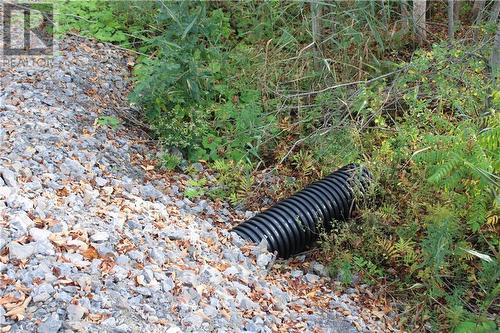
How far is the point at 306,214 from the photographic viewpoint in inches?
172

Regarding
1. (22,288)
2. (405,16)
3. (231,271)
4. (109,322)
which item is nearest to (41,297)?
(22,288)

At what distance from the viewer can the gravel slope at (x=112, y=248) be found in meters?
2.86

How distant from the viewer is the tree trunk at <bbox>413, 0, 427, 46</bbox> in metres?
6.25

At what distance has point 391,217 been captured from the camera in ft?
14.1

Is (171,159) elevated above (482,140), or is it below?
below

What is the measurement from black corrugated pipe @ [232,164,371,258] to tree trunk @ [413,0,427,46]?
2.35 meters

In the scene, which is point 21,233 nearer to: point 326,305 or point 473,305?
point 326,305

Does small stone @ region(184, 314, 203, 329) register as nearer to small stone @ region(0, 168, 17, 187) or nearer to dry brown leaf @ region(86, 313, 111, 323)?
dry brown leaf @ region(86, 313, 111, 323)

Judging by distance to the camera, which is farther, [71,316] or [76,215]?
[76,215]

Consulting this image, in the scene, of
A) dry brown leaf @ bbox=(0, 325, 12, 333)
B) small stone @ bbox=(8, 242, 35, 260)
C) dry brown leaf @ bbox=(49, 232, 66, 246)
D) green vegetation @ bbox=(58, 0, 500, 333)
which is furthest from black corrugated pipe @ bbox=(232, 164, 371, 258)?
dry brown leaf @ bbox=(0, 325, 12, 333)

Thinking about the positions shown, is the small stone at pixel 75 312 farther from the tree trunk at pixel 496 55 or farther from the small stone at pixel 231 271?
the tree trunk at pixel 496 55

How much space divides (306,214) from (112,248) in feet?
5.20

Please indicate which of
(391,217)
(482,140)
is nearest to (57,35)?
(391,217)

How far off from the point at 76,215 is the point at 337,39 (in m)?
3.42
